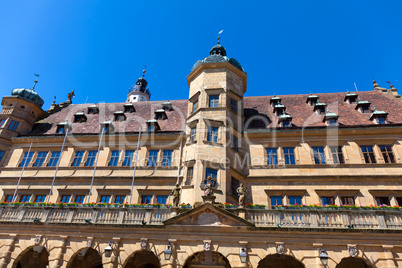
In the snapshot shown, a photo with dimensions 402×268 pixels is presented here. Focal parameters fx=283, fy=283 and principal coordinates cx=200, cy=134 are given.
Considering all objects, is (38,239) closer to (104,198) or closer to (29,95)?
(104,198)

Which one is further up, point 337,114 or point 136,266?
point 337,114

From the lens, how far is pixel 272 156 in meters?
25.6

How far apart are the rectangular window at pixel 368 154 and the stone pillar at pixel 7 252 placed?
91.7ft

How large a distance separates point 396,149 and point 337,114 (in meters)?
6.08

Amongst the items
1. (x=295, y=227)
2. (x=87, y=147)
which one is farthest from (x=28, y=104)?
(x=295, y=227)

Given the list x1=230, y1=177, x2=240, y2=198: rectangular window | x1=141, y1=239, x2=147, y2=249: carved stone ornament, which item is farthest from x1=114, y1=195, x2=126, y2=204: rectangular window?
x1=230, y1=177, x2=240, y2=198: rectangular window

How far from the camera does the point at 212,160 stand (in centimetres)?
2291

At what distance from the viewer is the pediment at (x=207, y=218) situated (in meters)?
17.7

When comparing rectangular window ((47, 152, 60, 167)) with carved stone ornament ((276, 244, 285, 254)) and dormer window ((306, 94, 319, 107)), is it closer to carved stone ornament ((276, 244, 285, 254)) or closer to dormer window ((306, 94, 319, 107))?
carved stone ornament ((276, 244, 285, 254))

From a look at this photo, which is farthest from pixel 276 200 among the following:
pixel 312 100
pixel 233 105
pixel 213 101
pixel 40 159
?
pixel 40 159

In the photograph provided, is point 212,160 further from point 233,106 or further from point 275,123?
point 275,123

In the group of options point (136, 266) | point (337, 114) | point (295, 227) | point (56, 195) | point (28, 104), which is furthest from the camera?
point (28, 104)

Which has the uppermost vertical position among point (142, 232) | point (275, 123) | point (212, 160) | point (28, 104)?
point (28, 104)

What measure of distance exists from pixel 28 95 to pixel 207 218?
27.1m
